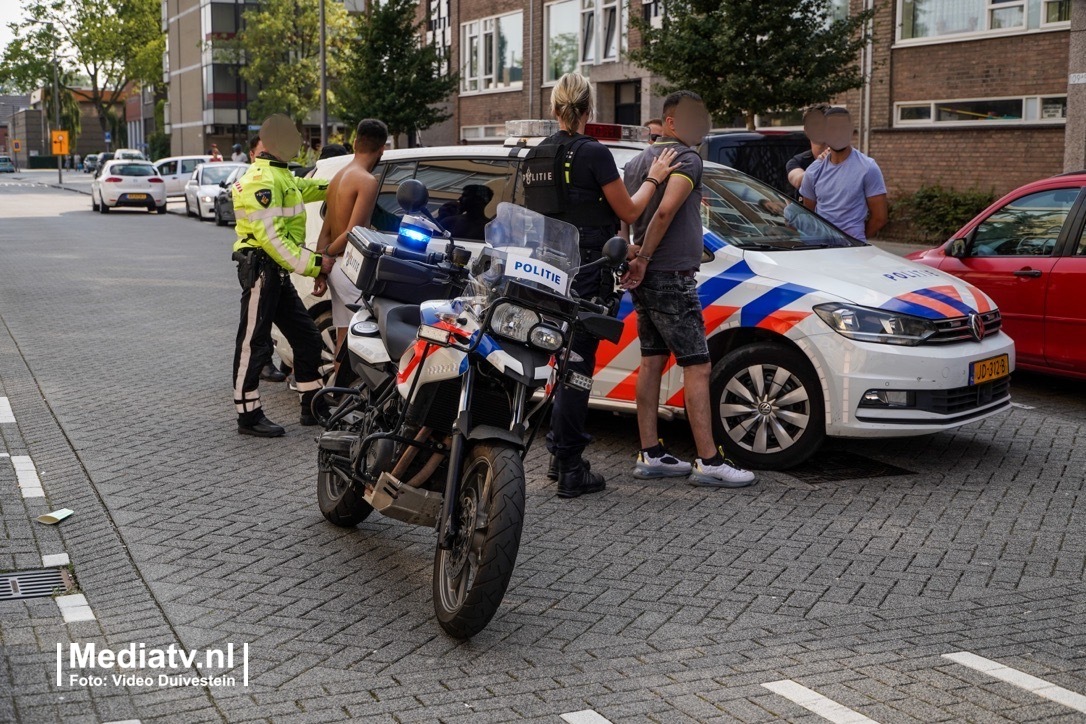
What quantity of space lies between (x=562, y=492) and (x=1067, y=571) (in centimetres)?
238

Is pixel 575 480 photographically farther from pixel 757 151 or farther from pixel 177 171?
pixel 177 171

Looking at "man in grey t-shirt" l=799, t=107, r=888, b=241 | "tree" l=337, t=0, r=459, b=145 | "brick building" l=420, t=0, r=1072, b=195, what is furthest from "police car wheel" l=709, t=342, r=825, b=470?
"tree" l=337, t=0, r=459, b=145

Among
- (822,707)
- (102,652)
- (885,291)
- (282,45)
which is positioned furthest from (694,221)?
(282,45)

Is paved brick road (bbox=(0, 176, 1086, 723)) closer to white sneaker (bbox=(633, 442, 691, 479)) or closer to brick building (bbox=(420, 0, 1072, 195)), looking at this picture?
white sneaker (bbox=(633, 442, 691, 479))

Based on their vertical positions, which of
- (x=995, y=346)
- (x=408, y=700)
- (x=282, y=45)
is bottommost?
(x=408, y=700)

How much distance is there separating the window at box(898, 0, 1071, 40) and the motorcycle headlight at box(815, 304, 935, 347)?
16714 millimetres

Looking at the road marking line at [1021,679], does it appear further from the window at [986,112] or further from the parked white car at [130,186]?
the parked white car at [130,186]

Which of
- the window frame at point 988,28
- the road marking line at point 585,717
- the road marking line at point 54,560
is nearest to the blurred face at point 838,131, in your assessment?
the road marking line at point 54,560

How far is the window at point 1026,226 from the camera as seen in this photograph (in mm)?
8828

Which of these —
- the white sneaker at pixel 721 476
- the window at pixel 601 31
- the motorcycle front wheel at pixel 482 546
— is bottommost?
the white sneaker at pixel 721 476

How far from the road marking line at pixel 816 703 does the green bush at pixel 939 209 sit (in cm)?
1886

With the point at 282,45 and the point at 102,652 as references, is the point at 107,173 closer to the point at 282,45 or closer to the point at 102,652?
the point at 282,45

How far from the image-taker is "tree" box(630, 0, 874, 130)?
67.5 feet

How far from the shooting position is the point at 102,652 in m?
4.30
